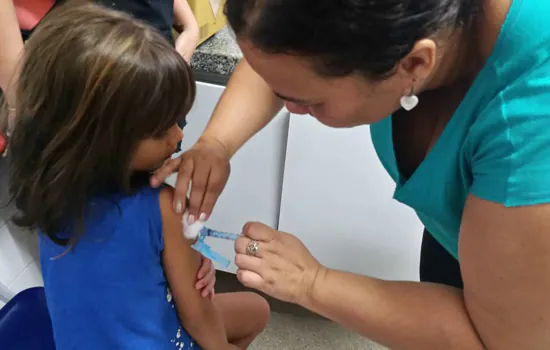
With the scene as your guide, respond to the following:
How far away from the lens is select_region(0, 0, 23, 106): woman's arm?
2.90ft

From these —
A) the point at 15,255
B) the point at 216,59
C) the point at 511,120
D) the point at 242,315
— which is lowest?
the point at 15,255

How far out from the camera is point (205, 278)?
0.86 m

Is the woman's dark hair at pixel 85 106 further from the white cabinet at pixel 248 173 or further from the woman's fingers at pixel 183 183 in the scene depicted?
the white cabinet at pixel 248 173

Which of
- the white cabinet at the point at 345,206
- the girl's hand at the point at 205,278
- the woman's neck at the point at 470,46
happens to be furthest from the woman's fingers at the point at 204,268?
the white cabinet at the point at 345,206

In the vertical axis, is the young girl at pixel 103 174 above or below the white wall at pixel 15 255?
above

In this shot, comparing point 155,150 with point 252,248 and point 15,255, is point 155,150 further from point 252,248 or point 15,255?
point 15,255

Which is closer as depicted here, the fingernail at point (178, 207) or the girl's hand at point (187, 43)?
the fingernail at point (178, 207)

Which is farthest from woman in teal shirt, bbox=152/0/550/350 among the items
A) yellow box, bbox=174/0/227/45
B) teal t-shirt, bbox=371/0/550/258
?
yellow box, bbox=174/0/227/45

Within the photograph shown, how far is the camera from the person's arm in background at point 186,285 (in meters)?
0.77

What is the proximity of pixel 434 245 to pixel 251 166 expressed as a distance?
24.3 inches

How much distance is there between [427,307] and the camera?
660mm

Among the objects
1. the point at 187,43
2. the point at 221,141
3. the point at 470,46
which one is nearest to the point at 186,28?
the point at 187,43

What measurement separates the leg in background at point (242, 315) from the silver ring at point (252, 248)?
458mm

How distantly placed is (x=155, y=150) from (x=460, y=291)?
1.52 feet
